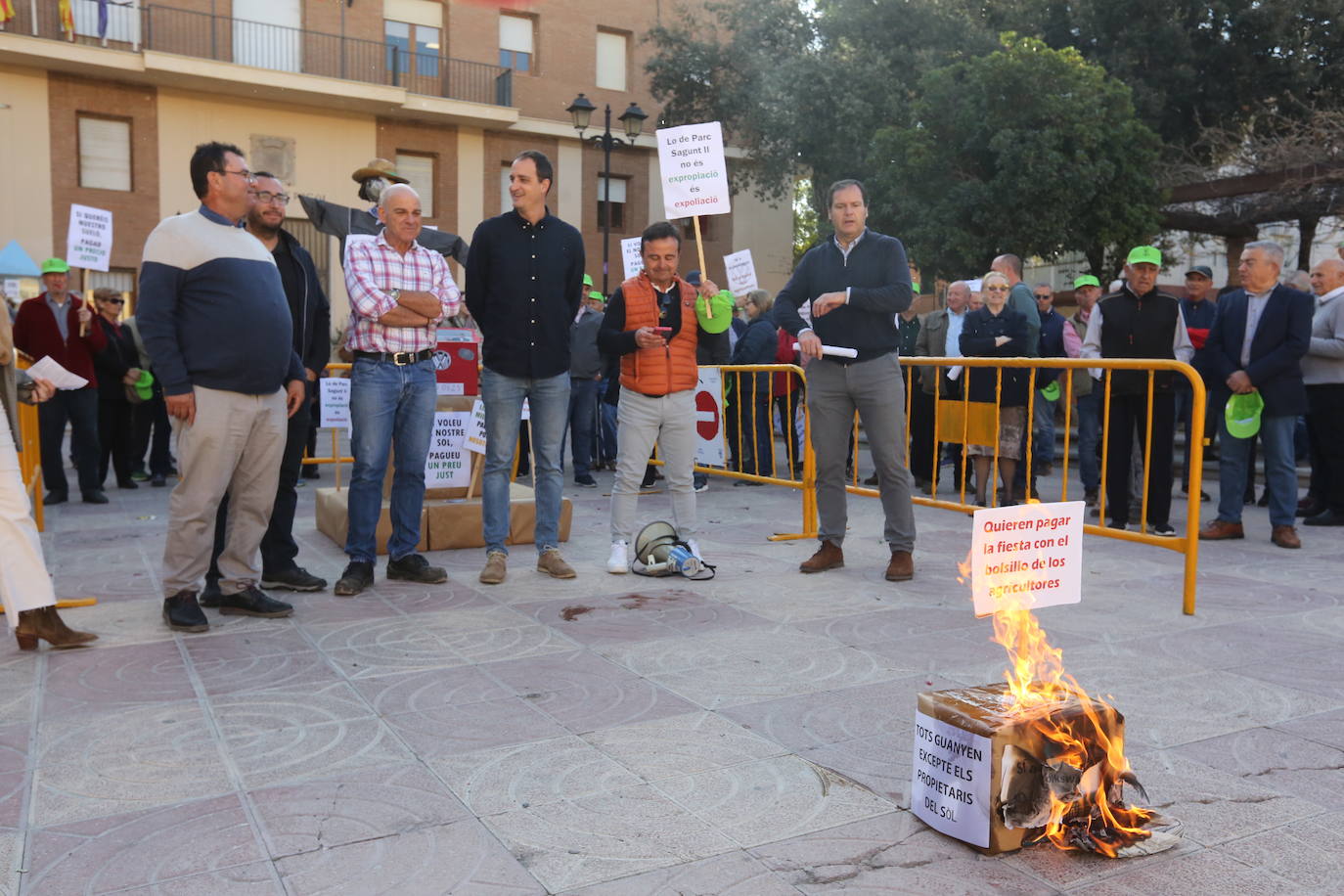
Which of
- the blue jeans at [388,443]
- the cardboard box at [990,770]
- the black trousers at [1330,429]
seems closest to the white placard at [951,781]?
the cardboard box at [990,770]

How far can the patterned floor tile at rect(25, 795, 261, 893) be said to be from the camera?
2.52 meters

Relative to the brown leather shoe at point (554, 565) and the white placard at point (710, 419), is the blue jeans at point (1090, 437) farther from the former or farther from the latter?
the brown leather shoe at point (554, 565)

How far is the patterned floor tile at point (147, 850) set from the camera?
2.52 meters

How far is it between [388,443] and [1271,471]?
5.82 metres

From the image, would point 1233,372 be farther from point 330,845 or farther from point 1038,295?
point 330,845

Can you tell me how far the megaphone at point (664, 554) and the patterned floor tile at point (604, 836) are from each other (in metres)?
3.01

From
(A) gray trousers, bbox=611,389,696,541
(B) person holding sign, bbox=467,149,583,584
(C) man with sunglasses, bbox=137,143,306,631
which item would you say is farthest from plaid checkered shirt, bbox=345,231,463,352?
(A) gray trousers, bbox=611,389,696,541

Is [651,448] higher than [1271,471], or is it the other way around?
[651,448]

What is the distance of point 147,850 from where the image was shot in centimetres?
267

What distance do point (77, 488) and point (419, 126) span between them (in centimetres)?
1809

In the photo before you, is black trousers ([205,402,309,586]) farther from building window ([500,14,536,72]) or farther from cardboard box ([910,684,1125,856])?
building window ([500,14,536,72])

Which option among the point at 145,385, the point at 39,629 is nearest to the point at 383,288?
the point at 39,629

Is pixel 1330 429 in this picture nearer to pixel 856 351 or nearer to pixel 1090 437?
pixel 1090 437

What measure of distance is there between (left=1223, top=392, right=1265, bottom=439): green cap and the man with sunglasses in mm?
6188
